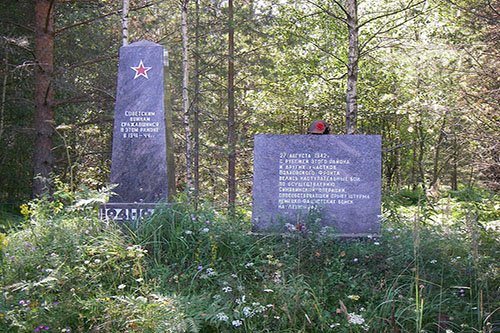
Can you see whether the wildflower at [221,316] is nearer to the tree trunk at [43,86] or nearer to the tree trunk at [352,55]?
the tree trunk at [352,55]

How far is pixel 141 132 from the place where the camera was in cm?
704

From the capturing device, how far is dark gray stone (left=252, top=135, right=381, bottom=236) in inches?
252

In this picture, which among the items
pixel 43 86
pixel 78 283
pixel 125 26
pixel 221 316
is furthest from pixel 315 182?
pixel 43 86

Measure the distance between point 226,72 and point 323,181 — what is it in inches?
334

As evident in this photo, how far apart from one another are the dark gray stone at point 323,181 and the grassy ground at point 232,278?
23.5 inches

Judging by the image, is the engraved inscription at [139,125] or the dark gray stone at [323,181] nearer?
the dark gray stone at [323,181]

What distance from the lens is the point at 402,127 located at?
62.7ft

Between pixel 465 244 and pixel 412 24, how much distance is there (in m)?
8.34

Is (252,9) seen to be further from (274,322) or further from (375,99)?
(274,322)

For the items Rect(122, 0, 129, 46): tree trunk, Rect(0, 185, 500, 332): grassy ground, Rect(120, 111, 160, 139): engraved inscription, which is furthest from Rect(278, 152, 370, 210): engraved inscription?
Rect(122, 0, 129, 46): tree trunk

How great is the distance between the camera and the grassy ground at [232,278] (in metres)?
3.93

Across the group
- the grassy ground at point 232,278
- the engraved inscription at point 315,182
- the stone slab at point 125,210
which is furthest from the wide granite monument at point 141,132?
the engraved inscription at point 315,182

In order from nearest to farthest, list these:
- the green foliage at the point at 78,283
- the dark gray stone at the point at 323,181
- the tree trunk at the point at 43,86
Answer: the green foliage at the point at 78,283 → the dark gray stone at the point at 323,181 → the tree trunk at the point at 43,86

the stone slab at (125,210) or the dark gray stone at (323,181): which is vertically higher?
the dark gray stone at (323,181)
